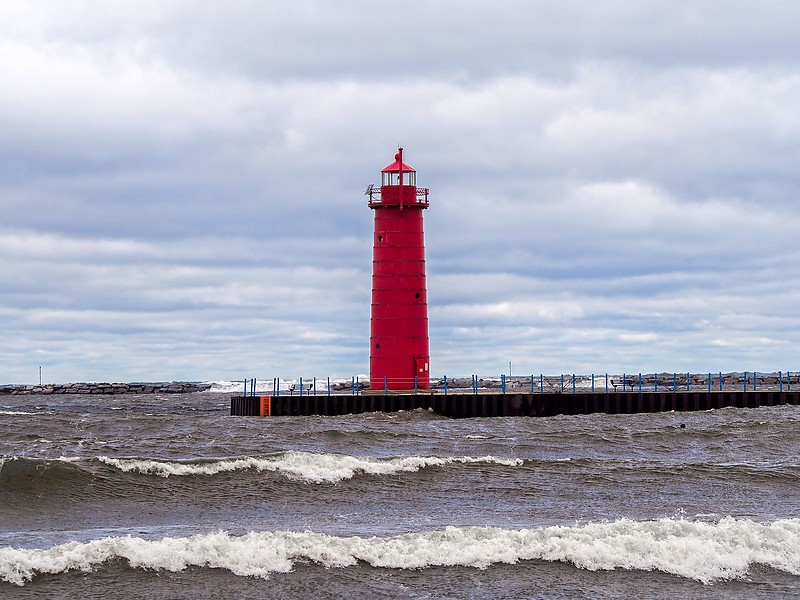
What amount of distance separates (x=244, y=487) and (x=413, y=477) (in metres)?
3.05

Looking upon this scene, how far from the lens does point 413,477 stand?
19.2 meters

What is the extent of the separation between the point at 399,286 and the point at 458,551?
898 inches

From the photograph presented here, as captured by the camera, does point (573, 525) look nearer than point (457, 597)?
No

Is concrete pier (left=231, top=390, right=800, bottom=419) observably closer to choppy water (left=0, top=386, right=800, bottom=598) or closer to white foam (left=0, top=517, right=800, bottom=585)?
choppy water (left=0, top=386, right=800, bottom=598)

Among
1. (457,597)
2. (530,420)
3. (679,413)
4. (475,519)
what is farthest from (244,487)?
(679,413)

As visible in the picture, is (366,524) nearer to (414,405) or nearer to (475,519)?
(475,519)

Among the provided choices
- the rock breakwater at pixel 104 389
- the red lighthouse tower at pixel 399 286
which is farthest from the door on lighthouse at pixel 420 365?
the rock breakwater at pixel 104 389

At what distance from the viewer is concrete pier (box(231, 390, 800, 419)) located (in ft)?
116

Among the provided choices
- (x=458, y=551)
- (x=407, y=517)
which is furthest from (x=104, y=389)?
(x=458, y=551)

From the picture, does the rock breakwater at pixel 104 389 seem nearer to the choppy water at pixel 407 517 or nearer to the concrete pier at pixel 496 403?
the concrete pier at pixel 496 403

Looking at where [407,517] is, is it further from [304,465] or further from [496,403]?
[496,403]

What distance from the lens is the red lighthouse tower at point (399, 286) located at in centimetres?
3512

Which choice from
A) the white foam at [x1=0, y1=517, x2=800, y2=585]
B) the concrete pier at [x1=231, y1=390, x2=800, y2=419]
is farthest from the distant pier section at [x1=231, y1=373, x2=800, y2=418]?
the white foam at [x1=0, y1=517, x2=800, y2=585]

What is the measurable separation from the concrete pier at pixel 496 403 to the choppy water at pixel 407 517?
310 inches
